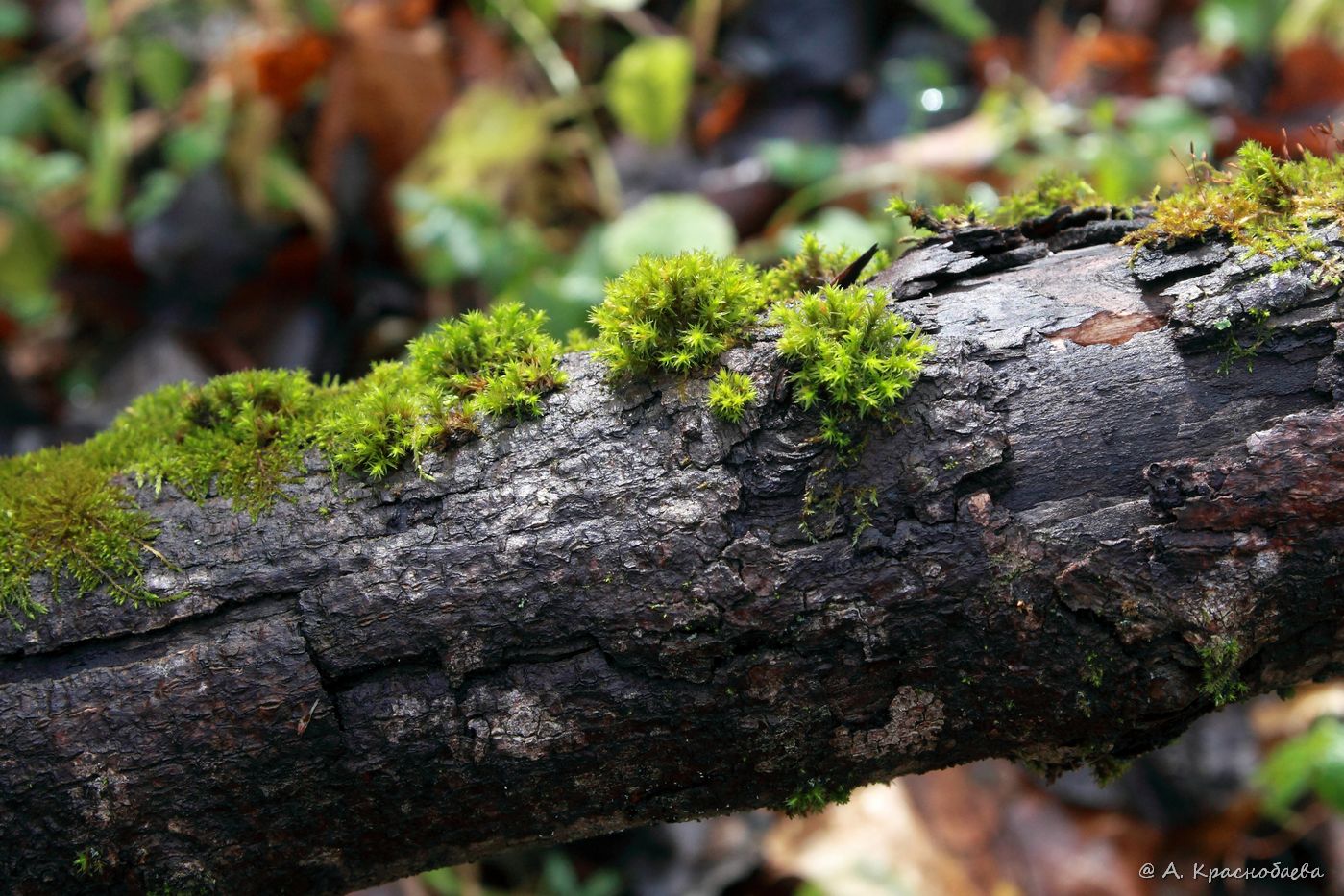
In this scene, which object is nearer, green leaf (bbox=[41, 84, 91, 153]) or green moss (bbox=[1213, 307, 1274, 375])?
green moss (bbox=[1213, 307, 1274, 375])

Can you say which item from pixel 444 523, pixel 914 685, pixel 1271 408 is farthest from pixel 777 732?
pixel 1271 408

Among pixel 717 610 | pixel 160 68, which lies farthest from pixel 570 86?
pixel 717 610

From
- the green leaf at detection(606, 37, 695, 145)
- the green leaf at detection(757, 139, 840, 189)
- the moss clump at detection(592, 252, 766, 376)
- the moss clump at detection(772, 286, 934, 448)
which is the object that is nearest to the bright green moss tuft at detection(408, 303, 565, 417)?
the moss clump at detection(592, 252, 766, 376)

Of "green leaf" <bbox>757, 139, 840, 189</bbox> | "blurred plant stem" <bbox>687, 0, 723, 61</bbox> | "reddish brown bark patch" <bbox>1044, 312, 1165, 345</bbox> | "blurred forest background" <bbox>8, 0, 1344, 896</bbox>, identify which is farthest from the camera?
"blurred plant stem" <bbox>687, 0, 723, 61</bbox>

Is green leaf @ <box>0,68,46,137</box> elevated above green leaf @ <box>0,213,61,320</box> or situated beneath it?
elevated above

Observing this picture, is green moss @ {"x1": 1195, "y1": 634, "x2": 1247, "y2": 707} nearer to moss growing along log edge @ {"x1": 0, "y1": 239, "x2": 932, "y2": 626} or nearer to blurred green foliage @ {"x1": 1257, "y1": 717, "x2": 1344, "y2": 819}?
moss growing along log edge @ {"x1": 0, "y1": 239, "x2": 932, "y2": 626}

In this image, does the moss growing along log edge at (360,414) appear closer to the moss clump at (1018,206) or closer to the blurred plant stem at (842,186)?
the moss clump at (1018,206)

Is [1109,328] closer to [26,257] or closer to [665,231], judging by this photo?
[665,231]
